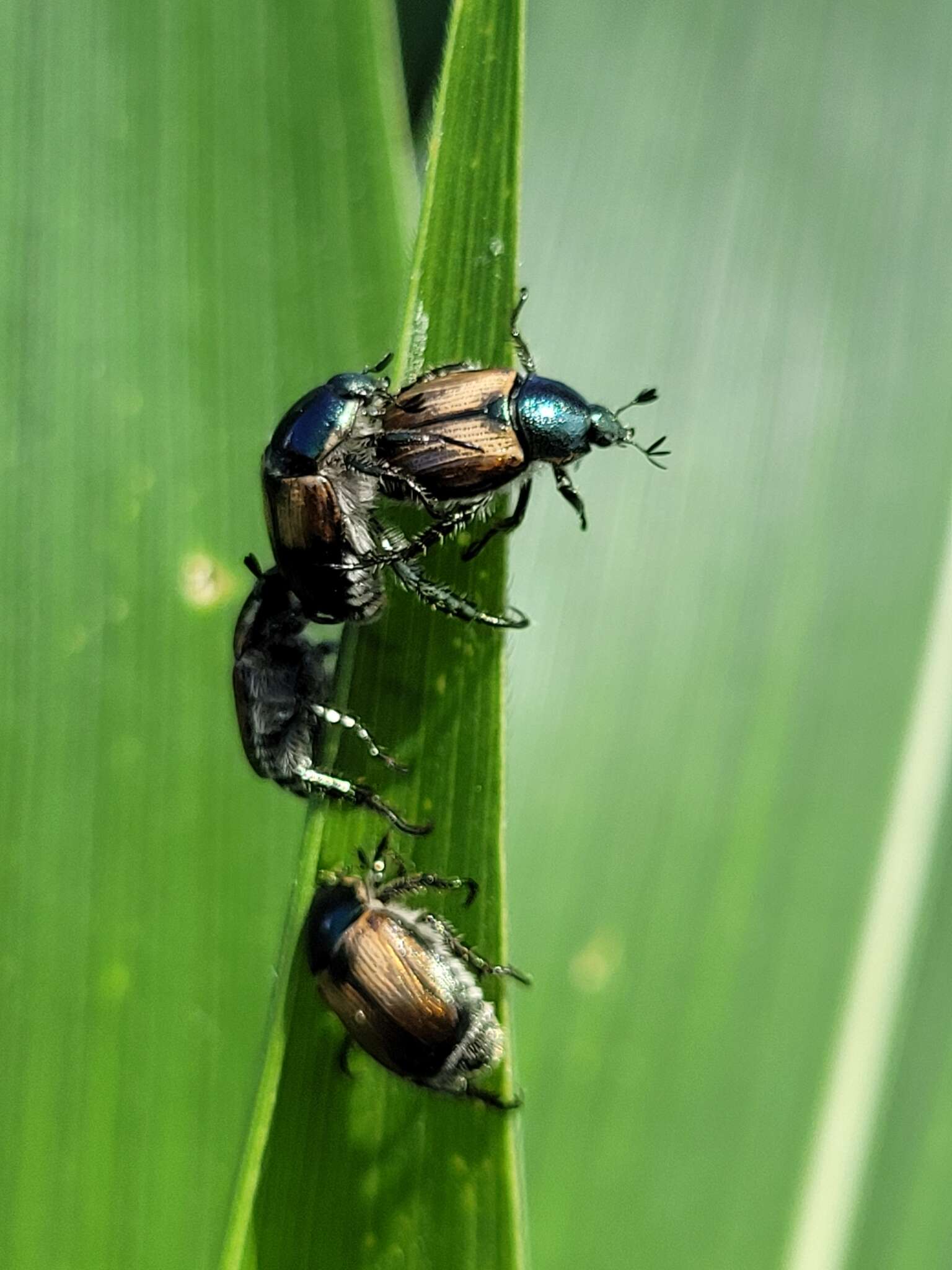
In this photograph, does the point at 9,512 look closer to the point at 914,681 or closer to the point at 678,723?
the point at 678,723

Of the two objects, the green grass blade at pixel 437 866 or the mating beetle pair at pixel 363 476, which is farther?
the mating beetle pair at pixel 363 476

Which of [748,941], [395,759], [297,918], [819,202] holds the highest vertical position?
[819,202]

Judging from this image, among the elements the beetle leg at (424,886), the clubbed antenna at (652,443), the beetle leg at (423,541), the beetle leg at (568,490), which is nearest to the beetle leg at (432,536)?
the beetle leg at (423,541)

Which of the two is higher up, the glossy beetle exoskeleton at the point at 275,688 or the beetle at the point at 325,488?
the beetle at the point at 325,488

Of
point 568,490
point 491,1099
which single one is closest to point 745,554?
point 568,490

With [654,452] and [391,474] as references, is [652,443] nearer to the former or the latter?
[654,452]

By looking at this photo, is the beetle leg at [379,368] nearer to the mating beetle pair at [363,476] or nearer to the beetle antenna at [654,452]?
the mating beetle pair at [363,476]

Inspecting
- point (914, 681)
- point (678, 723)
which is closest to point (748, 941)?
point (678, 723)
